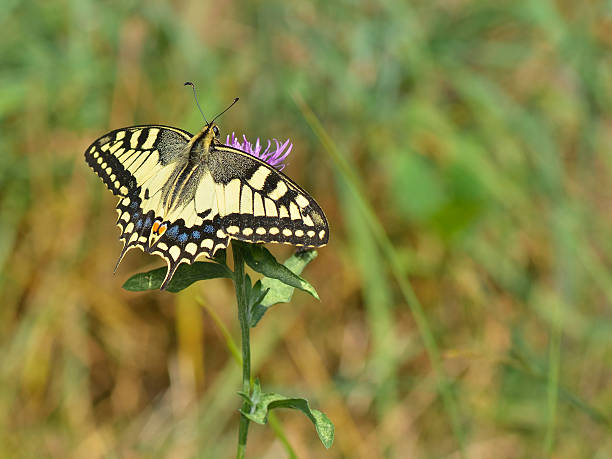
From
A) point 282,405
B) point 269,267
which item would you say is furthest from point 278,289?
point 282,405

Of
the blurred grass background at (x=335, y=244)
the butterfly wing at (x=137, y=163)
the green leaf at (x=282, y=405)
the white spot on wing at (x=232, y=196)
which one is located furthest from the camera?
the blurred grass background at (x=335, y=244)

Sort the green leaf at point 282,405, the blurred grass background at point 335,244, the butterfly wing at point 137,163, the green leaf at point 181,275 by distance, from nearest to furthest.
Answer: the green leaf at point 282,405
the green leaf at point 181,275
the butterfly wing at point 137,163
the blurred grass background at point 335,244

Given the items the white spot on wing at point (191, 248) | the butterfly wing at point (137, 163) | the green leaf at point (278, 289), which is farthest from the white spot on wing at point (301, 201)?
the butterfly wing at point (137, 163)

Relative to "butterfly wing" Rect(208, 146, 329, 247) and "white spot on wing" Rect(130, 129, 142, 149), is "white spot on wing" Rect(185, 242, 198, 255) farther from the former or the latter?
"white spot on wing" Rect(130, 129, 142, 149)

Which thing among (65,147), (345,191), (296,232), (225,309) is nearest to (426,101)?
(345,191)

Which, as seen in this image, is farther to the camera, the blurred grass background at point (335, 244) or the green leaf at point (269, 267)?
the blurred grass background at point (335, 244)

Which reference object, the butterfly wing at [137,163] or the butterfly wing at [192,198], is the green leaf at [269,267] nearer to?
the butterfly wing at [192,198]

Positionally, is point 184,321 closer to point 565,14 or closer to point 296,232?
point 296,232

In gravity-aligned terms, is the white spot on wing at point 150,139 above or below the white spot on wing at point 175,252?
above
